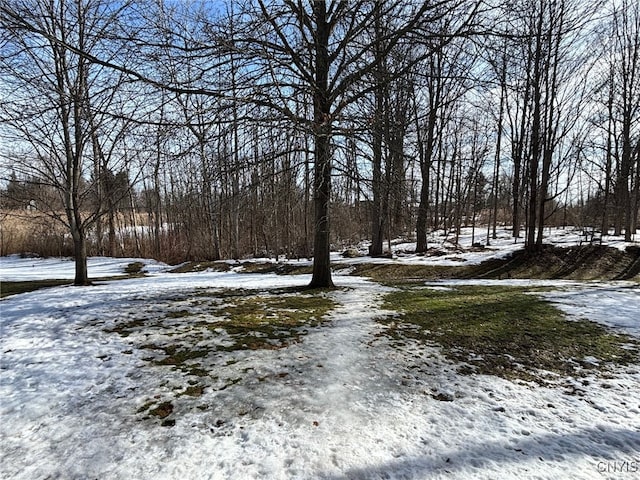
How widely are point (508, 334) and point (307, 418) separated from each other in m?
3.28

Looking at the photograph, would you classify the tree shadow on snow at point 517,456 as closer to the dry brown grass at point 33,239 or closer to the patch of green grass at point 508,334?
the patch of green grass at point 508,334

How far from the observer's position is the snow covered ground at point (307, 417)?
2.20 meters

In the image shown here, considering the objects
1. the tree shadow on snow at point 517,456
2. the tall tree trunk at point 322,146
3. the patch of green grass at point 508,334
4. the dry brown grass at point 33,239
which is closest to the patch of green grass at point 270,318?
the tall tree trunk at point 322,146

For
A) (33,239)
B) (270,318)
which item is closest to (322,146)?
(270,318)

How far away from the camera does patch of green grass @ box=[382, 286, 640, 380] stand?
381 centimetres

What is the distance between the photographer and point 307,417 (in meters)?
2.71

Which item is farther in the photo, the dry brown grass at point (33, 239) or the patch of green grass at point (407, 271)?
the dry brown grass at point (33, 239)

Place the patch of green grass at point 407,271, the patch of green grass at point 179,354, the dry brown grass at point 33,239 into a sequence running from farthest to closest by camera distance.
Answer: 1. the dry brown grass at point 33,239
2. the patch of green grass at point 407,271
3. the patch of green grass at point 179,354

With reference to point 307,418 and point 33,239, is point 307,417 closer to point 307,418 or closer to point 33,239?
point 307,418

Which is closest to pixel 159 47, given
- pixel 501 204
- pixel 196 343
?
pixel 196 343

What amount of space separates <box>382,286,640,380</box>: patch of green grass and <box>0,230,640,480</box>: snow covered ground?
290 mm

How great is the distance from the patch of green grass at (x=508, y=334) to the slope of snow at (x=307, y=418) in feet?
1.01

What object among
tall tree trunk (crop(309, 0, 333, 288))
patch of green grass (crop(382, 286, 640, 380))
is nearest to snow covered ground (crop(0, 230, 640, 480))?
patch of green grass (crop(382, 286, 640, 380))

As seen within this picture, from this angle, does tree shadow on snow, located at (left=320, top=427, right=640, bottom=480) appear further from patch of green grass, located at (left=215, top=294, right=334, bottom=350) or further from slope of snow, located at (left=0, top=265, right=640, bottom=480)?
patch of green grass, located at (left=215, top=294, right=334, bottom=350)
